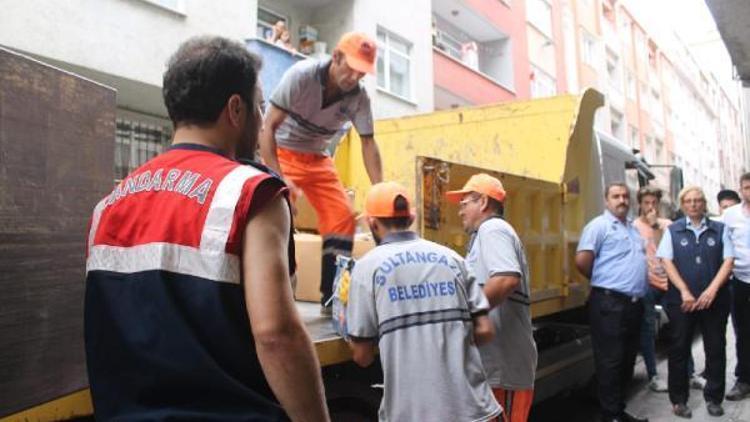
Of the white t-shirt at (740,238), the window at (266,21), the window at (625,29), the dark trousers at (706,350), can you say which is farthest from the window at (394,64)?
the window at (625,29)

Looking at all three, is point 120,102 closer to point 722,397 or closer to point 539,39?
point 722,397

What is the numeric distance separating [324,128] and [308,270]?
80 cm

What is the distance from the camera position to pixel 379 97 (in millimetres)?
13062

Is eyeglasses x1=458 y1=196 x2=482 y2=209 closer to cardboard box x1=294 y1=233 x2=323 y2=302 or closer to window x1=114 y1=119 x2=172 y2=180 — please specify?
cardboard box x1=294 y1=233 x2=323 y2=302

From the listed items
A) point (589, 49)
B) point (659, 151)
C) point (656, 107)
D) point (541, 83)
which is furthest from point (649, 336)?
point (656, 107)

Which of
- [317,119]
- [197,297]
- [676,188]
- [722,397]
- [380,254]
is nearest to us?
[197,297]

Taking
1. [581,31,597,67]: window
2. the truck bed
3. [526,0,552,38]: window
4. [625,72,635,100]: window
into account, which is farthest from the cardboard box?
[625,72,635,100]: window

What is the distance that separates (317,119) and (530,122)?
7.66ft

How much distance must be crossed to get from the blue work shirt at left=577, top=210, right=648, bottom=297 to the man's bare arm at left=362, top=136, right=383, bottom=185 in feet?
6.16

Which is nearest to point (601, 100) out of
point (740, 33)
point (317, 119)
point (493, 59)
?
point (740, 33)

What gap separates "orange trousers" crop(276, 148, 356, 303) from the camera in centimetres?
330

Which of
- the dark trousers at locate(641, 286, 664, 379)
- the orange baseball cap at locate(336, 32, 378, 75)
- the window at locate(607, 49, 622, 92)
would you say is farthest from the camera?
the window at locate(607, 49, 622, 92)

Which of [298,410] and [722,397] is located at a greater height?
[298,410]

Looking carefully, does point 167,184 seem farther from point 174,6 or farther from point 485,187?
point 174,6
